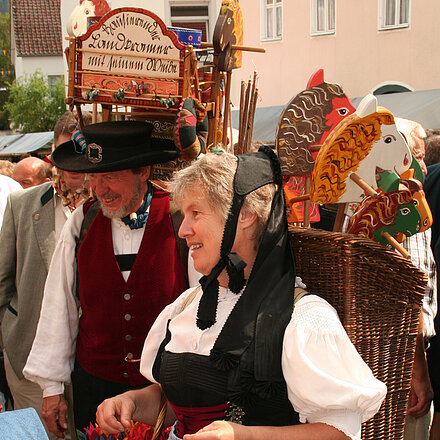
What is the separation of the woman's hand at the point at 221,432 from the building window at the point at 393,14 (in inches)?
484

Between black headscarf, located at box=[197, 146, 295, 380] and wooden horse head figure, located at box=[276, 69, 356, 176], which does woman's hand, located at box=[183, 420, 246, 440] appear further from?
wooden horse head figure, located at box=[276, 69, 356, 176]

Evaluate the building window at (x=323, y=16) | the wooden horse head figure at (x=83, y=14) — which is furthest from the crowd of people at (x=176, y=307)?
the building window at (x=323, y=16)

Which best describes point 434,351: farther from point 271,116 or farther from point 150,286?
point 271,116

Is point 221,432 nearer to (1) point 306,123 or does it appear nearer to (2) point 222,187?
(2) point 222,187

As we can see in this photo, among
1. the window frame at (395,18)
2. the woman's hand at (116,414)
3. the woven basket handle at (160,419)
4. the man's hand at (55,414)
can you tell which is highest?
the window frame at (395,18)

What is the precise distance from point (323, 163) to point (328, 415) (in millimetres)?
719

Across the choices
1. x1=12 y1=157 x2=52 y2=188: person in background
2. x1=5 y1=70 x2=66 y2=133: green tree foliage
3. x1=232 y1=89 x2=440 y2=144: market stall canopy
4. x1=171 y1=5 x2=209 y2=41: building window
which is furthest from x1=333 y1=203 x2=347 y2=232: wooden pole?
A: x1=5 y1=70 x2=66 y2=133: green tree foliage

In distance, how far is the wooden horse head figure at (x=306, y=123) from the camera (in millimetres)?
2066

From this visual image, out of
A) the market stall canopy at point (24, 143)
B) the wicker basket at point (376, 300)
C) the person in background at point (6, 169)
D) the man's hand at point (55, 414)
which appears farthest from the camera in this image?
the market stall canopy at point (24, 143)

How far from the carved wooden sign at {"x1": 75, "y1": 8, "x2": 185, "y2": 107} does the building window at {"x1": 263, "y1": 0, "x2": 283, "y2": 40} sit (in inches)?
485

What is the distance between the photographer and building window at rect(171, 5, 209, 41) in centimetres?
1342

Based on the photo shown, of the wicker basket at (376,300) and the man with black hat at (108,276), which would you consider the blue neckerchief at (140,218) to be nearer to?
the man with black hat at (108,276)

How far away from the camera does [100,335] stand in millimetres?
2469

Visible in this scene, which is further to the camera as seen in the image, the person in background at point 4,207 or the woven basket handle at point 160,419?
the person in background at point 4,207
